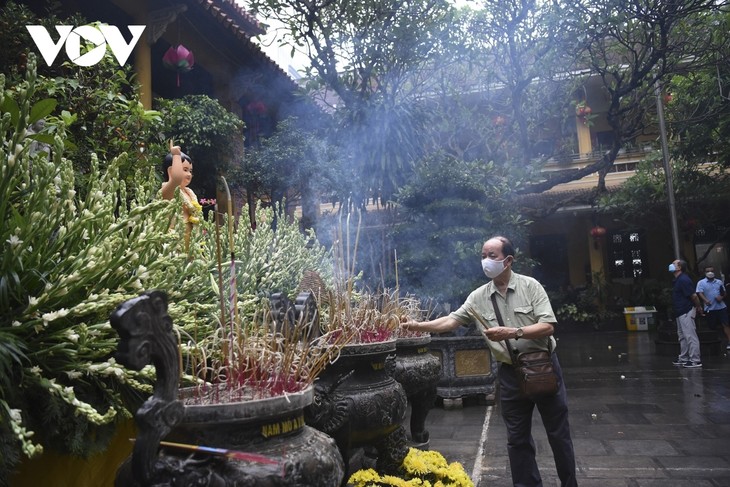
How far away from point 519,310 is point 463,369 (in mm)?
3771

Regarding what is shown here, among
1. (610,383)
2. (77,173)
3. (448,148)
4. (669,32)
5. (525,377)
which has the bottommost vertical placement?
(610,383)

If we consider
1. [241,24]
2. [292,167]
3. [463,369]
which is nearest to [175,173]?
[463,369]

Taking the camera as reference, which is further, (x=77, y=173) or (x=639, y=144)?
(x=639, y=144)

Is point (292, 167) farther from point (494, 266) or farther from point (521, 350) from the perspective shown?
point (521, 350)

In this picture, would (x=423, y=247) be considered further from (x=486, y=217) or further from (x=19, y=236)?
(x=19, y=236)

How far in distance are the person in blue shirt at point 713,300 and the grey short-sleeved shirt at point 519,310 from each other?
336 inches

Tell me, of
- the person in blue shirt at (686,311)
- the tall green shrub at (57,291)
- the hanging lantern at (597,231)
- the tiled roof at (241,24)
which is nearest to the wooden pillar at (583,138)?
the hanging lantern at (597,231)

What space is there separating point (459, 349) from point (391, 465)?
3893 mm

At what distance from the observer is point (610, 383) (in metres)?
8.25

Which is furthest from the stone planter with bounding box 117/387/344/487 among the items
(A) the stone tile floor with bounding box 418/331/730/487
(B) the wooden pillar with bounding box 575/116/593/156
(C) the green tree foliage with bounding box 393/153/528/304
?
(B) the wooden pillar with bounding box 575/116/593/156

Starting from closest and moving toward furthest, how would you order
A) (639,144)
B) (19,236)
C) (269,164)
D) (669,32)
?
(19,236), (269,164), (669,32), (639,144)

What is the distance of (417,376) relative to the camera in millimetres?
4523

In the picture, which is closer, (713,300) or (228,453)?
(228,453)

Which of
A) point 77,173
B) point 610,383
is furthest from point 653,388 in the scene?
point 77,173
